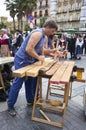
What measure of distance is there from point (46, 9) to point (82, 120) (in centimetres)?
7728

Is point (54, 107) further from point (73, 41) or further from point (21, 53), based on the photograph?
point (73, 41)

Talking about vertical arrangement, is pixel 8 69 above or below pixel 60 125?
above

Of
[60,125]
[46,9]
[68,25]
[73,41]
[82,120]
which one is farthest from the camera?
[46,9]

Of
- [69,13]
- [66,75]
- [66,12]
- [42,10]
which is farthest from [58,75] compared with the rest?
[42,10]

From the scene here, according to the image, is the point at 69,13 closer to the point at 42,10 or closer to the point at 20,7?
the point at 42,10

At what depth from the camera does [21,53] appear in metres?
3.87

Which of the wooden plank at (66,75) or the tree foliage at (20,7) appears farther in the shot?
the tree foliage at (20,7)

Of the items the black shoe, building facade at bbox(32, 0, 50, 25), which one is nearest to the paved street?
the black shoe

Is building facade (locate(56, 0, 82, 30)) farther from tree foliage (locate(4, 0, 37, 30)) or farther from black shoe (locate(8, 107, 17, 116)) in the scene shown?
black shoe (locate(8, 107, 17, 116))

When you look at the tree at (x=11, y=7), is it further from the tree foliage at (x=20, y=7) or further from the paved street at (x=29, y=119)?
the paved street at (x=29, y=119)

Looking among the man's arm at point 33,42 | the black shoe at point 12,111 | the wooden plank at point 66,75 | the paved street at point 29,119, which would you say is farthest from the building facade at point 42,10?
the man's arm at point 33,42

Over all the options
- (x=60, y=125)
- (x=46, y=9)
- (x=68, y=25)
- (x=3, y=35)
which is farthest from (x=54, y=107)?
(x=46, y=9)

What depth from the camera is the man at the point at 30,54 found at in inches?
141

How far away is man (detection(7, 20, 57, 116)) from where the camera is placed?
3580mm
